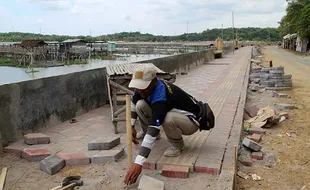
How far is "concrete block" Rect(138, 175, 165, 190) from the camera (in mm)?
3229

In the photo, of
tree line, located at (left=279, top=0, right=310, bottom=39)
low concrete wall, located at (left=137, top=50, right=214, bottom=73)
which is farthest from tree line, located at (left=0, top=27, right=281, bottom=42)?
low concrete wall, located at (left=137, top=50, right=214, bottom=73)

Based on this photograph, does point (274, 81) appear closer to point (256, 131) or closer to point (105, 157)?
point (256, 131)

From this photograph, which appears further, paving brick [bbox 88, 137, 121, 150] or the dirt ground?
paving brick [bbox 88, 137, 121, 150]

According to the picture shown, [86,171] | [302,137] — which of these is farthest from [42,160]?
[302,137]

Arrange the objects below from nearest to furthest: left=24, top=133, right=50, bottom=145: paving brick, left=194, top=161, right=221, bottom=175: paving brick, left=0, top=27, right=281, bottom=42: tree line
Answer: left=194, top=161, right=221, bottom=175: paving brick < left=24, top=133, right=50, bottom=145: paving brick < left=0, top=27, right=281, bottom=42: tree line

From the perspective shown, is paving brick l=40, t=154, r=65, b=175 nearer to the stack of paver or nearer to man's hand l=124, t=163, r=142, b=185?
man's hand l=124, t=163, r=142, b=185

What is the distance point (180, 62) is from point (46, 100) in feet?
34.8

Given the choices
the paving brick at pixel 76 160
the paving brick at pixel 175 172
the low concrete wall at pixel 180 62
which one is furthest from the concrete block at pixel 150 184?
the low concrete wall at pixel 180 62

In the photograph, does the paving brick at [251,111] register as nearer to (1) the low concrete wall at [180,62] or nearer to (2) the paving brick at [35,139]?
(1) the low concrete wall at [180,62]

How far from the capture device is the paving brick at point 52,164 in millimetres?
3812

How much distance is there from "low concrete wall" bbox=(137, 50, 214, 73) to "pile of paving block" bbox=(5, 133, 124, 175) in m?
5.67

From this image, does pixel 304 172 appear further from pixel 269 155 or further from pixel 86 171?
pixel 86 171

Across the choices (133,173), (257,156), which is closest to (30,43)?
(257,156)

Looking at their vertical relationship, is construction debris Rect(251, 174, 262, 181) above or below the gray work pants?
below
